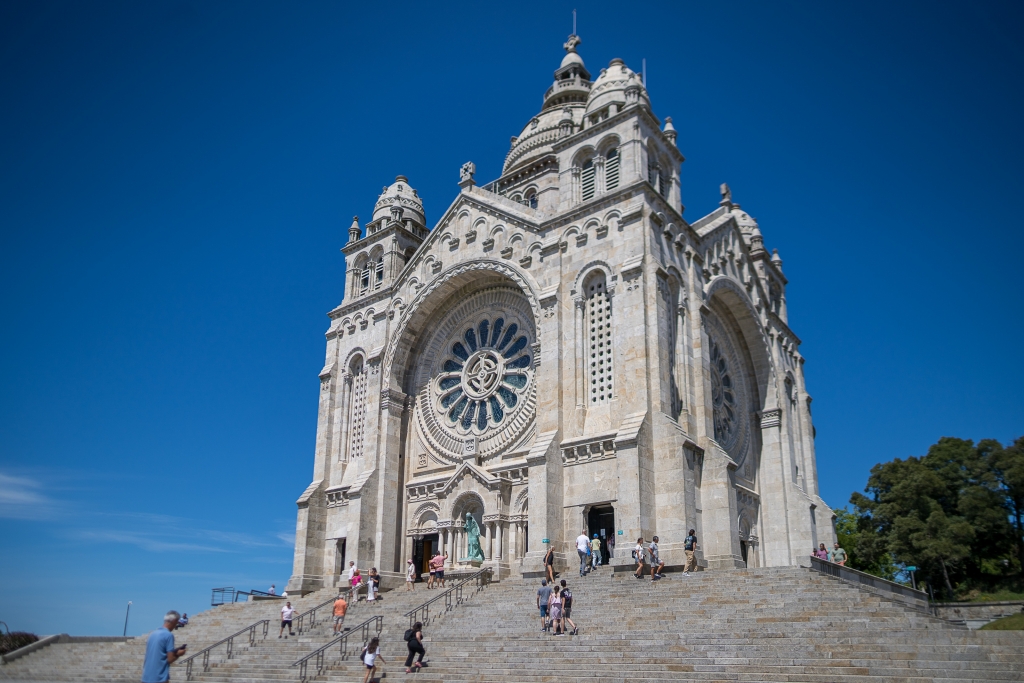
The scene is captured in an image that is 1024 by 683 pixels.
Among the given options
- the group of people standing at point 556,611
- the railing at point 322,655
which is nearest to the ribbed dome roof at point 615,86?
the group of people standing at point 556,611

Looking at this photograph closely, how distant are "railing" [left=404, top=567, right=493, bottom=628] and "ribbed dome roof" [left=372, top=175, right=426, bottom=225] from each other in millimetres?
19323

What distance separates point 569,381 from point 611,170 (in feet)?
27.5

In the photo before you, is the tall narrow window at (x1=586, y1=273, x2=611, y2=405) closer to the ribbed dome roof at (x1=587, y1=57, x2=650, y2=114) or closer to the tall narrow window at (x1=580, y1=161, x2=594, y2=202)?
the tall narrow window at (x1=580, y1=161, x2=594, y2=202)

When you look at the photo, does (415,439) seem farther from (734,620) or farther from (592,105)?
(734,620)

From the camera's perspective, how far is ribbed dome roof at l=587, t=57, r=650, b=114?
3175 cm

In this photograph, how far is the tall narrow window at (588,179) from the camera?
31.4 meters

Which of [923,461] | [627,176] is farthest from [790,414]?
[627,176]

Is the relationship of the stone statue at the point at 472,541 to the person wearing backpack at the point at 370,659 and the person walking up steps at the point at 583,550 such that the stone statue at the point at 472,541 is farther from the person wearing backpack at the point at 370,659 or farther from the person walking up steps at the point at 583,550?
the person wearing backpack at the point at 370,659

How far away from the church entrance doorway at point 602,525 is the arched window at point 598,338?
12.1 ft

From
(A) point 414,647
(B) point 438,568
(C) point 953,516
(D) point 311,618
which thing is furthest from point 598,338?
(C) point 953,516

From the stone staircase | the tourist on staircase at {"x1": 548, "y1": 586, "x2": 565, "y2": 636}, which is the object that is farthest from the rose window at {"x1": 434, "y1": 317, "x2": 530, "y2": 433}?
the tourist on staircase at {"x1": 548, "y1": 586, "x2": 565, "y2": 636}

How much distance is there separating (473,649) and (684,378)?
1375 centimetres

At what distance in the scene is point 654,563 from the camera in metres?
22.2

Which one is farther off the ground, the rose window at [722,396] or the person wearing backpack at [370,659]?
the rose window at [722,396]
